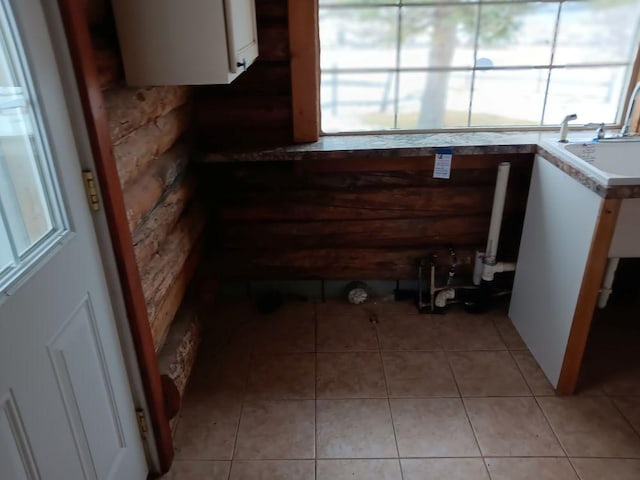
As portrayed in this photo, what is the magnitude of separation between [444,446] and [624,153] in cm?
149

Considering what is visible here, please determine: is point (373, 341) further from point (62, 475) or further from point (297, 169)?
point (62, 475)

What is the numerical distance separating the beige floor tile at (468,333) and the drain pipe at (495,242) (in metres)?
0.21

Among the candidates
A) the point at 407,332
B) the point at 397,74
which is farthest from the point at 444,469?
the point at 397,74

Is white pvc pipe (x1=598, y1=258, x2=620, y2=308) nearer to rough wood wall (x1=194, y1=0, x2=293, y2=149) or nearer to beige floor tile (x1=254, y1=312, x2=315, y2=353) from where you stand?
beige floor tile (x1=254, y1=312, x2=315, y2=353)

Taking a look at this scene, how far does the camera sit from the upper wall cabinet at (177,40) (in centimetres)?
139

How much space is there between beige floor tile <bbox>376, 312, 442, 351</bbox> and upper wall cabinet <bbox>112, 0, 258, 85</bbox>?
1480 mm

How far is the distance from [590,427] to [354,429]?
0.91m

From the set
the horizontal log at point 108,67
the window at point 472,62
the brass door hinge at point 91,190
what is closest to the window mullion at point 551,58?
the window at point 472,62

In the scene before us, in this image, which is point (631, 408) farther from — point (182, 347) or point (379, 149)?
point (182, 347)

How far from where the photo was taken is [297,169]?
239cm

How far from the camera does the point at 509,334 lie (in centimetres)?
241

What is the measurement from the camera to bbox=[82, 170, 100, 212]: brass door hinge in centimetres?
124

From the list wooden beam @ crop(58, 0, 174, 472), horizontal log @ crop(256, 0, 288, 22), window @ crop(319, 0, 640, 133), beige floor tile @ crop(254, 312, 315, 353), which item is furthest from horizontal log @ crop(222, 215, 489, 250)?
wooden beam @ crop(58, 0, 174, 472)

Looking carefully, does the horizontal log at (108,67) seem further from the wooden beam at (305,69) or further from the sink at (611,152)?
the sink at (611,152)
